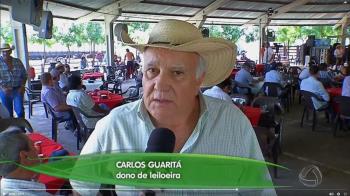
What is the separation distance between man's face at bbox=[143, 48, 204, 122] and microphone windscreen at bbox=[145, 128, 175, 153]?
0.07m

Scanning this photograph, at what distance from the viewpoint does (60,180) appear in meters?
0.83

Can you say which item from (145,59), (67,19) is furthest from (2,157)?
(67,19)

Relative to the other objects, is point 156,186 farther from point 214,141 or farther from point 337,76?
point 337,76

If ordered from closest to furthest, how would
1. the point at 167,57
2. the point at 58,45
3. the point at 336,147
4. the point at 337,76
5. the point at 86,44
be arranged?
the point at 167,57
the point at 86,44
the point at 58,45
the point at 336,147
the point at 337,76

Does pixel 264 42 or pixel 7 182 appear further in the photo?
pixel 264 42

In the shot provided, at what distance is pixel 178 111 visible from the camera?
85 cm

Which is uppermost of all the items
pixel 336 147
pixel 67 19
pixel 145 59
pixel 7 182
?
pixel 67 19

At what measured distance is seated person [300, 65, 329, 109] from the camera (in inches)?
159

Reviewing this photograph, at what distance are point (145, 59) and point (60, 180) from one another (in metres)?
0.36

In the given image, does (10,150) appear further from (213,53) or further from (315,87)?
(315,87)

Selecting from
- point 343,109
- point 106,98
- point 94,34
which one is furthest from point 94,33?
point 343,109

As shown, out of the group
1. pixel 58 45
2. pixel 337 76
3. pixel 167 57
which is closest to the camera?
pixel 167 57

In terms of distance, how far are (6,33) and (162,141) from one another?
23.0 inches

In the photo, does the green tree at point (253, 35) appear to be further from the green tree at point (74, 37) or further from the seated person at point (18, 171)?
the seated person at point (18, 171)
